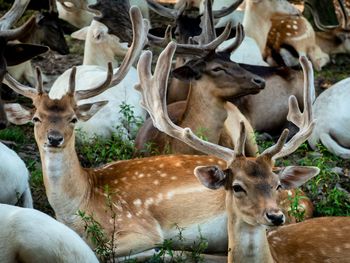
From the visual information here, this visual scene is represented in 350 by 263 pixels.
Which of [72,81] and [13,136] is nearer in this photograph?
[72,81]

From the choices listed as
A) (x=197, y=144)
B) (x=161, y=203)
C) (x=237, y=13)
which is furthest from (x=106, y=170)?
(x=237, y=13)

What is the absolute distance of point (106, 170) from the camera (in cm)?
760

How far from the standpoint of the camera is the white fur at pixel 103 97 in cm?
955

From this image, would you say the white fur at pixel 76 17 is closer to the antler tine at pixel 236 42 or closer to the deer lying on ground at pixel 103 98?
the deer lying on ground at pixel 103 98

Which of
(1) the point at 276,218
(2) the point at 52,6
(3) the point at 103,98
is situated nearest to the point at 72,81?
(1) the point at 276,218

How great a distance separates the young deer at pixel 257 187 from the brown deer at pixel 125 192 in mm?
582

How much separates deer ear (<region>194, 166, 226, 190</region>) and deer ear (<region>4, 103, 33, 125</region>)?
1.72 metres

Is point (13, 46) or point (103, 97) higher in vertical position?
point (13, 46)

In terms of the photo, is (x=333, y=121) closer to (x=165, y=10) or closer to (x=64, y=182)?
(x=165, y=10)

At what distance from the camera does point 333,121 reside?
985 centimetres

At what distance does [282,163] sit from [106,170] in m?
1.92

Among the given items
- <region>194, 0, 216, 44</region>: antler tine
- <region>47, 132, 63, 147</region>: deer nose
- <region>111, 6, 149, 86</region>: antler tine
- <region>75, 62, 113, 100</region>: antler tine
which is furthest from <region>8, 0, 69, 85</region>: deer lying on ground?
<region>47, 132, 63, 147</region>: deer nose

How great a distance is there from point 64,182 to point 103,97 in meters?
2.71

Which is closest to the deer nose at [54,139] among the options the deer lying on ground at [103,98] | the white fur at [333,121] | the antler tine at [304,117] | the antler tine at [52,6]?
the antler tine at [304,117]
